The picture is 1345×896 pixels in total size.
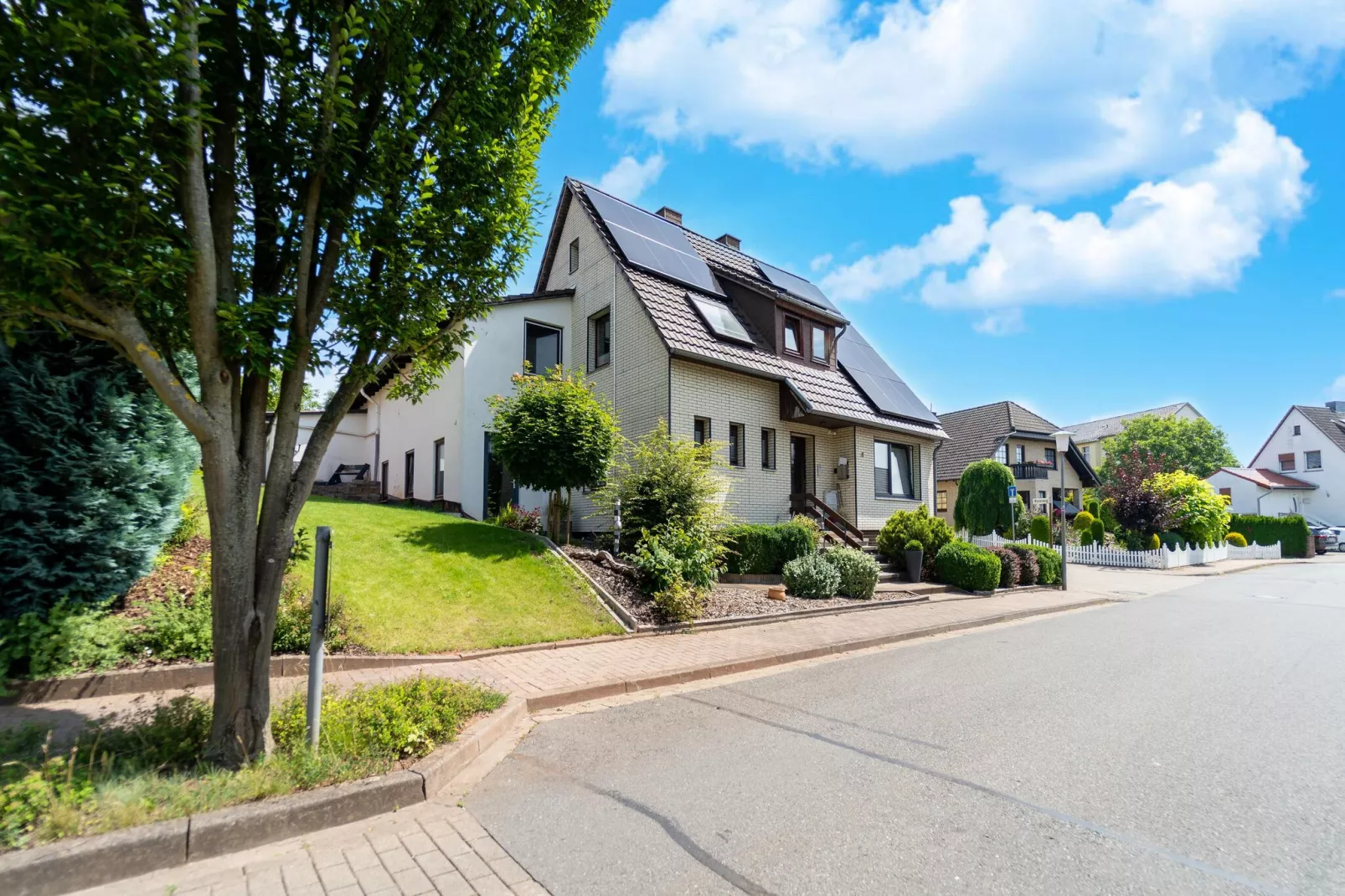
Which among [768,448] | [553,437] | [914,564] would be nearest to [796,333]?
[768,448]

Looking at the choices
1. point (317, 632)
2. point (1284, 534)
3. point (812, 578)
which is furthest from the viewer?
point (1284, 534)

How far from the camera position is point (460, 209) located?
17.0 feet

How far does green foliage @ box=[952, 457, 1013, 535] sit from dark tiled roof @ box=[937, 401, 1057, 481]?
817cm

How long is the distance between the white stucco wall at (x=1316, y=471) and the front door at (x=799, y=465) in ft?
171

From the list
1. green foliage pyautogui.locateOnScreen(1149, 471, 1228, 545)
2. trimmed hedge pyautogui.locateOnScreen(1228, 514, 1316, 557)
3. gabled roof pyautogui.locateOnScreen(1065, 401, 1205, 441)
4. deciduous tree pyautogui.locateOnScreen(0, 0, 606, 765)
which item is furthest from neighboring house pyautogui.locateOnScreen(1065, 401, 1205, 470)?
deciduous tree pyautogui.locateOnScreen(0, 0, 606, 765)

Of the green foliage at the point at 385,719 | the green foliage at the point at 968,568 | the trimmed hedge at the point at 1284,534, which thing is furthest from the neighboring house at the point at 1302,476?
→ the green foliage at the point at 385,719

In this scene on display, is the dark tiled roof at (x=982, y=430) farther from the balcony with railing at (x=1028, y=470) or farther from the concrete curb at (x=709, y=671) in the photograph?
the concrete curb at (x=709, y=671)

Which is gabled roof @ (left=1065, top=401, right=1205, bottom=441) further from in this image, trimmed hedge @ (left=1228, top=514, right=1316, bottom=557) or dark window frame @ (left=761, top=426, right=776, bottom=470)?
dark window frame @ (left=761, top=426, right=776, bottom=470)

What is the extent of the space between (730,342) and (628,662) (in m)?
10.5

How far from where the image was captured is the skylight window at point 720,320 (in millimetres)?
16688

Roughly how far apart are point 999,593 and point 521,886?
53.3 feet

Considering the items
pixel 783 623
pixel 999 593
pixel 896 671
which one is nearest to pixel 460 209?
pixel 896 671

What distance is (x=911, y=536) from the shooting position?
16.9 m

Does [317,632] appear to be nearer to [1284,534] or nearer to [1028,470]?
[1028,470]
